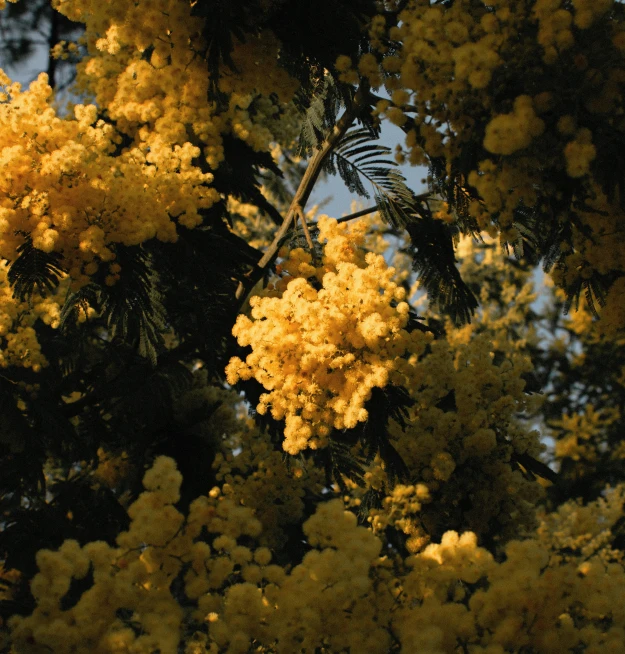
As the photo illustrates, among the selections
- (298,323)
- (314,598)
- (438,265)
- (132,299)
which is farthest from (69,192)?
(438,265)

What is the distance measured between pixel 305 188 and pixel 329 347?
1.66 meters

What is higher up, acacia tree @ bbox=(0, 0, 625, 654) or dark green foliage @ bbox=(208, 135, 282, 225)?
dark green foliage @ bbox=(208, 135, 282, 225)

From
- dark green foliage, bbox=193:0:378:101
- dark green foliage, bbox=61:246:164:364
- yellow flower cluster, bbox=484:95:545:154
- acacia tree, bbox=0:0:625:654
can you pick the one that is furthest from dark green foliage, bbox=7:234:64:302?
yellow flower cluster, bbox=484:95:545:154

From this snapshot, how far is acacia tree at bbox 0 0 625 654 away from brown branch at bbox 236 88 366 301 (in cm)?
3

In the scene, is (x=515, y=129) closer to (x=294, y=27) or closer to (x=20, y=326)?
(x=294, y=27)

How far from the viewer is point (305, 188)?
472 centimetres

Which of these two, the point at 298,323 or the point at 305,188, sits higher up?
the point at 305,188

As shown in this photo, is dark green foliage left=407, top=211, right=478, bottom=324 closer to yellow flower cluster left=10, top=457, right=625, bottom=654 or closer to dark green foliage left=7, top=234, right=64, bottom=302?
dark green foliage left=7, top=234, right=64, bottom=302

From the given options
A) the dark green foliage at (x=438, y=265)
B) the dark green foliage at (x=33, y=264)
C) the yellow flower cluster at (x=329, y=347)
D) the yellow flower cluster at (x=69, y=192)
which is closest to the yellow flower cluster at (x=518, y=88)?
the yellow flower cluster at (x=329, y=347)

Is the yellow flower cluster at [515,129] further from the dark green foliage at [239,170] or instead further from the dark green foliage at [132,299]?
the dark green foliage at [239,170]

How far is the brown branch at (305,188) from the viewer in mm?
4504

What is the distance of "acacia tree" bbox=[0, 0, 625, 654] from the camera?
2.54 m

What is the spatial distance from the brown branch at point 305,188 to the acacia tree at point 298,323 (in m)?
0.03

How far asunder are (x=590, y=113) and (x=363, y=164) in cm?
214
